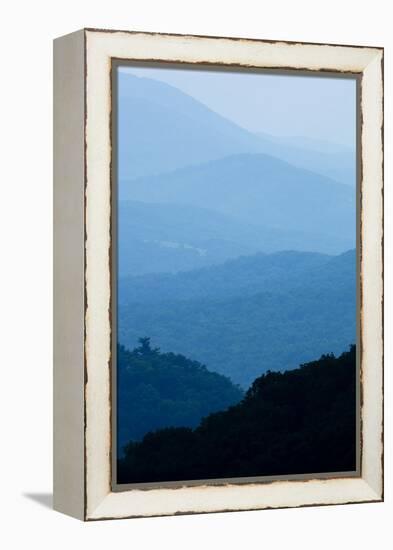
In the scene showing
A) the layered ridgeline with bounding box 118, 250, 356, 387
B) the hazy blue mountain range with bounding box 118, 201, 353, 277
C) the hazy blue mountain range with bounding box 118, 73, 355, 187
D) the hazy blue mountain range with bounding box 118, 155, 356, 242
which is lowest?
the layered ridgeline with bounding box 118, 250, 356, 387

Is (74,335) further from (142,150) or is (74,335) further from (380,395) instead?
(380,395)

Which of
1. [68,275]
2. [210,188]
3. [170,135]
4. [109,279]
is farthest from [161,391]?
[170,135]

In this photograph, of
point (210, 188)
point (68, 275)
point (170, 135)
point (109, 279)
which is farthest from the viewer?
point (210, 188)

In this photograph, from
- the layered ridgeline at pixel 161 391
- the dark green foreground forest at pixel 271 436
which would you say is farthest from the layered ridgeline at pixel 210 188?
the dark green foreground forest at pixel 271 436

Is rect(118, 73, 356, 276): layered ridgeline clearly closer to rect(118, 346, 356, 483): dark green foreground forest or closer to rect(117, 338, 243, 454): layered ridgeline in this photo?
rect(117, 338, 243, 454): layered ridgeline

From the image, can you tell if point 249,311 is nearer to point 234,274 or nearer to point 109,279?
point 234,274

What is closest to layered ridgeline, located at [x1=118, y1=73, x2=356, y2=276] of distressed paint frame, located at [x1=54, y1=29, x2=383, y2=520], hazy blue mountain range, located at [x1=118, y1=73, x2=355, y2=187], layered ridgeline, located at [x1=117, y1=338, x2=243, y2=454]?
hazy blue mountain range, located at [x1=118, y1=73, x2=355, y2=187]

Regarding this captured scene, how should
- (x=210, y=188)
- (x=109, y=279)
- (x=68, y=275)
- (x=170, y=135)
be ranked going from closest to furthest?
1. (x=109, y=279)
2. (x=68, y=275)
3. (x=170, y=135)
4. (x=210, y=188)
